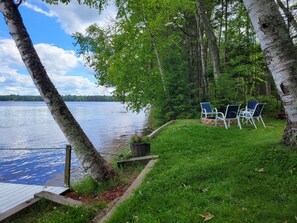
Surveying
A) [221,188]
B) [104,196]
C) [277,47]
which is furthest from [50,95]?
[277,47]

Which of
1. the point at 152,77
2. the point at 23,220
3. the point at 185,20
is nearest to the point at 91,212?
the point at 23,220

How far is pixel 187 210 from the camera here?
9.49 feet

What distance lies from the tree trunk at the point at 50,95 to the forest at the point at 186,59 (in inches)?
306

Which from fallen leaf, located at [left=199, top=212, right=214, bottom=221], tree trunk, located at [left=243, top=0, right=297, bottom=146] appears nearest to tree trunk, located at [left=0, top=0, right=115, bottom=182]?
fallen leaf, located at [left=199, top=212, right=214, bottom=221]

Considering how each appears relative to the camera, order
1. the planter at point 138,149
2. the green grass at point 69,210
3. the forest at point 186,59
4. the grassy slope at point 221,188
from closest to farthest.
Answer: the grassy slope at point 221,188 → the green grass at point 69,210 → the planter at point 138,149 → the forest at point 186,59

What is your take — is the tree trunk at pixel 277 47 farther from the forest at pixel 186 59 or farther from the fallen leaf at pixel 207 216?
the forest at pixel 186 59

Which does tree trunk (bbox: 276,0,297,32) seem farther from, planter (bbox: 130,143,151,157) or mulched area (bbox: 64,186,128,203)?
mulched area (bbox: 64,186,128,203)

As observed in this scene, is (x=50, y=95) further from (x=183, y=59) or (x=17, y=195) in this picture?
(x=183, y=59)

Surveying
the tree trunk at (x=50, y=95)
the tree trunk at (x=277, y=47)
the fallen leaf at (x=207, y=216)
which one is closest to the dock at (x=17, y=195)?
the tree trunk at (x=50, y=95)

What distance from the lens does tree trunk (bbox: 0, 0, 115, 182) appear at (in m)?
4.30

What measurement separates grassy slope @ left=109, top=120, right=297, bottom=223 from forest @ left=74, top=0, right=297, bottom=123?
6.73m

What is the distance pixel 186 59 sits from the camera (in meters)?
15.8

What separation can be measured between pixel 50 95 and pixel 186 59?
1246 centimetres

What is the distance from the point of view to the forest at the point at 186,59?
12445 millimetres
